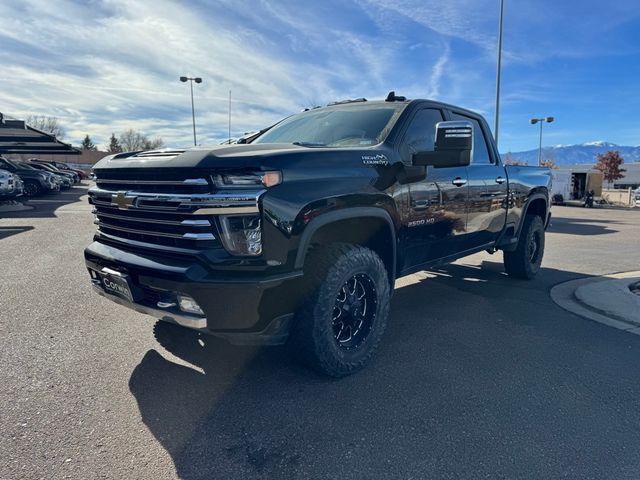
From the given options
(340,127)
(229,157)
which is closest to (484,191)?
(340,127)

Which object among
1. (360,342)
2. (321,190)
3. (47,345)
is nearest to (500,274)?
(360,342)

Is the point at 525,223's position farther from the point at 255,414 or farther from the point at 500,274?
the point at 255,414

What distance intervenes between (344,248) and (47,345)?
102 inches

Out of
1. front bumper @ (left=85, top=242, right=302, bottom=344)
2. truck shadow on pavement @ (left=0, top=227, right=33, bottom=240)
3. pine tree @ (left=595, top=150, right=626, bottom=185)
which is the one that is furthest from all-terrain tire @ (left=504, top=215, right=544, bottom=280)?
pine tree @ (left=595, top=150, right=626, bottom=185)

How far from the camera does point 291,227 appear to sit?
2764 mm

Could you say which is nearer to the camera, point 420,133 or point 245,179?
point 245,179

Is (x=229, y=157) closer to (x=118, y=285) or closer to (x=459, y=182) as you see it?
(x=118, y=285)

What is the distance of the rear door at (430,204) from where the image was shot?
3.80m

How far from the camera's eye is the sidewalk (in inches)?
187

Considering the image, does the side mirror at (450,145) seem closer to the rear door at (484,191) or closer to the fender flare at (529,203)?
the rear door at (484,191)

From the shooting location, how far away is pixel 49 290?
543 centimetres

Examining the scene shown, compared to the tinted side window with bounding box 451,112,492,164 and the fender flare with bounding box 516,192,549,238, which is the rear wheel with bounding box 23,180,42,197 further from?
the fender flare with bounding box 516,192,549,238

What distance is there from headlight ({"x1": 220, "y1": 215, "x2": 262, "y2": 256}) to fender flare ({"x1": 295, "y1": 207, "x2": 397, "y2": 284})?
0.29 meters

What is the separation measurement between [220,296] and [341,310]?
3.37ft
